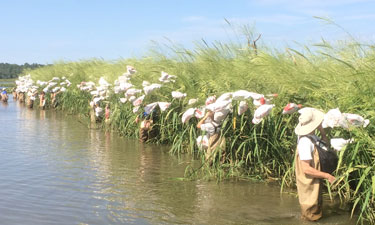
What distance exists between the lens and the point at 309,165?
501 centimetres

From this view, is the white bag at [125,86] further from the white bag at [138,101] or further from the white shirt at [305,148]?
the white shirt at [305,148]

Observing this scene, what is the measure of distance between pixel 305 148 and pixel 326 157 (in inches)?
13.7

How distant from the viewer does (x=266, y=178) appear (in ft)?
23.5

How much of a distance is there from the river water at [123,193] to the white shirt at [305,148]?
0.81 metres

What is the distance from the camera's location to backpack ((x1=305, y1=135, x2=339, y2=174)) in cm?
517

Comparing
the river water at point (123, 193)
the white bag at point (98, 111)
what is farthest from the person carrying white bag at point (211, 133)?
the white bag at point (98, 111)

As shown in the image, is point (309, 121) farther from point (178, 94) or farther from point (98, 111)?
point (98, 111)

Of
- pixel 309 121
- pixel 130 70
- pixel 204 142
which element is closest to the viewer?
pixel 309 121

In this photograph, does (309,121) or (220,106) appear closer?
(309,121)

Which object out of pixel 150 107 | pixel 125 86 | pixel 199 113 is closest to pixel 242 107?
pixel 199 113

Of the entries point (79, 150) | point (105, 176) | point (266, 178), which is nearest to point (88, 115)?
point (79, 150)

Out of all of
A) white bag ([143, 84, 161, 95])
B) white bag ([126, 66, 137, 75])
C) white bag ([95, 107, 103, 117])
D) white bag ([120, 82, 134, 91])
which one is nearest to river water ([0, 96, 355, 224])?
white bag ([143, 84, 161, 95])

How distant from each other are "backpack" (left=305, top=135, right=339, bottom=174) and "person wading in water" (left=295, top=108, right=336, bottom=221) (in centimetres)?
4

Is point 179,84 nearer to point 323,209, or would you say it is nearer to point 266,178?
point 266,178
